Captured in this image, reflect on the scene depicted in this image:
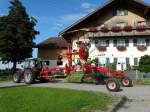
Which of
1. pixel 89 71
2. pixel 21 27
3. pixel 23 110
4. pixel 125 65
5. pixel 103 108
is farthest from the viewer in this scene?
pixel 21 27

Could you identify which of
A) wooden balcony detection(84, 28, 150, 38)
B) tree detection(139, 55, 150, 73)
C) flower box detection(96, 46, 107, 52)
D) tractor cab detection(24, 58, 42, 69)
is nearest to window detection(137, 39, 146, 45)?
wooden balcony detection(84, 28, 150, 38)

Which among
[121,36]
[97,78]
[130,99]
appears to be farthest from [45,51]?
[130,99]

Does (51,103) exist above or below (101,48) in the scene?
below

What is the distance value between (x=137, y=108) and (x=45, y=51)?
146 ft

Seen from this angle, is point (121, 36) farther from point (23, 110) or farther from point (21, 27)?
point (23, 110)

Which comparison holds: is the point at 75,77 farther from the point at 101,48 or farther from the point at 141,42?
the point at 141,42

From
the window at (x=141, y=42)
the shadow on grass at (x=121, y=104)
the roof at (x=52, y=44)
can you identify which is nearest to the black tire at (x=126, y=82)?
the shadow on grass at (x=121, y=104)

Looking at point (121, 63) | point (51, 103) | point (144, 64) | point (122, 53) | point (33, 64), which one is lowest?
point (51, 103)

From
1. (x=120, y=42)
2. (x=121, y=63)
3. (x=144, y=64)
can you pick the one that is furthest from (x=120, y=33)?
(x=144, y=64)

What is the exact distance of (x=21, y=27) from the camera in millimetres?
52219

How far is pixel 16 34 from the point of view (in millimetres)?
52031

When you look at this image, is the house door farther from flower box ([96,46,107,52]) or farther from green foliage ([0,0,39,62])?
green foliage ([0,0,39,62])

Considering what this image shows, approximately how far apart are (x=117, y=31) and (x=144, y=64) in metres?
5.60

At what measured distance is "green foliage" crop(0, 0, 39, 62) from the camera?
51.1 metres
